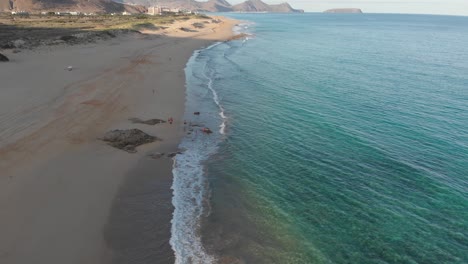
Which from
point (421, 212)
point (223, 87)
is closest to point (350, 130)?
point (421, 212)

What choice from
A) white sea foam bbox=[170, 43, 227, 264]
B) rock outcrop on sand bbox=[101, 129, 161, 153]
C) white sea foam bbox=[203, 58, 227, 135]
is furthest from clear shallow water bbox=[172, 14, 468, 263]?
rock outcrop on sand bbox=[101, 129, 161, 153]

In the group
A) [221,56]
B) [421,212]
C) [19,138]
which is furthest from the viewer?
[221,56]

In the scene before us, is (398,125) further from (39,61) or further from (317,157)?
(39,61)

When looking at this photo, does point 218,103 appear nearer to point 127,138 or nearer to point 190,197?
point 127,138

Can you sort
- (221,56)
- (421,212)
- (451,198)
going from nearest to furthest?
1. (421,212)
2. (451,198)
3. (221,56)

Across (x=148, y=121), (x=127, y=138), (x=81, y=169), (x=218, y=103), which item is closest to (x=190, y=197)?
(x=81, y=169)

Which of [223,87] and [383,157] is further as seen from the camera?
[223,87]
